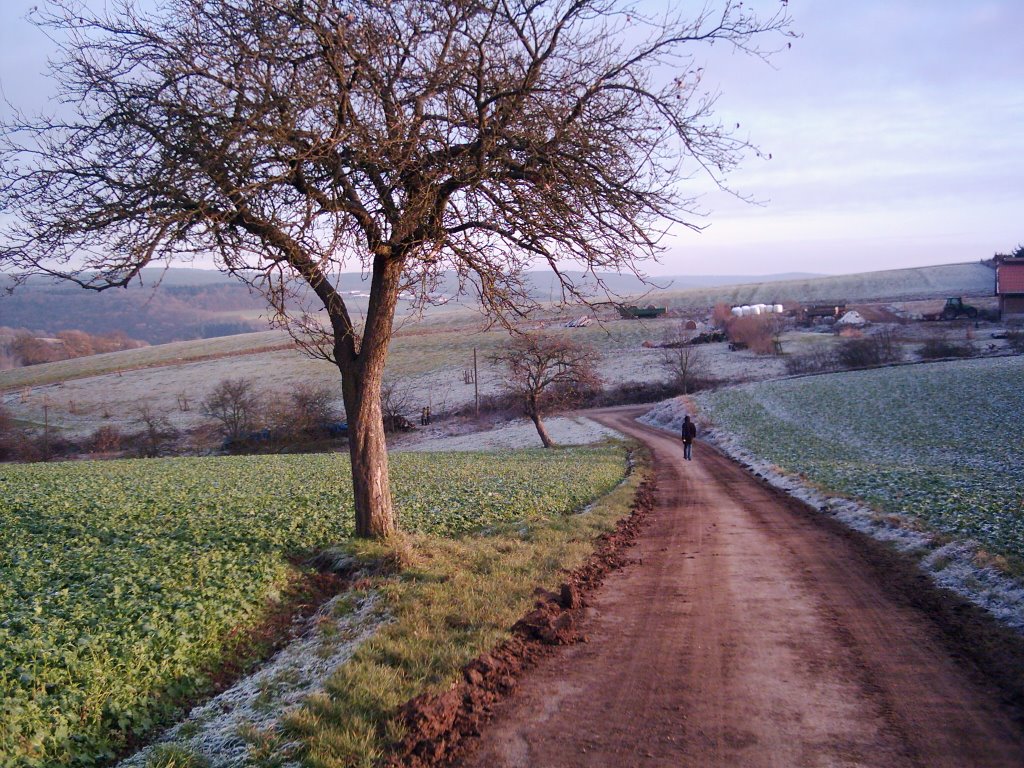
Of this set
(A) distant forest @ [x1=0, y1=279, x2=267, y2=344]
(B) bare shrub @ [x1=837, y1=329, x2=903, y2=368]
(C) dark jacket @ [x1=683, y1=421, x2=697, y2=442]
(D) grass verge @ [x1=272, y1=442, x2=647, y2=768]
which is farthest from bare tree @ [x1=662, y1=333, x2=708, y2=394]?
(A) distant forest @ [x1=0, y1=279, x2=267, y2=344]

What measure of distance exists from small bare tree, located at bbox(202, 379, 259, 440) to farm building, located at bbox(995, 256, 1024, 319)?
74817 millimetres

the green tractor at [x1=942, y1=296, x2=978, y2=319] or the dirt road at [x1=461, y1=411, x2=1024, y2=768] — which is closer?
the dirt road at [x1=461, y1=411, x2=1024, y2=768]

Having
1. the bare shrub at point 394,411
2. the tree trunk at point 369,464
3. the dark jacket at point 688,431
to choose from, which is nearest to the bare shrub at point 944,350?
the dark jacket at point 688,431

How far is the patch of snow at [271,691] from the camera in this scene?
5203 millimetres

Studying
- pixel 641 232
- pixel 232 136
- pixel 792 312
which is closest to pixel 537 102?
pixel 641 232

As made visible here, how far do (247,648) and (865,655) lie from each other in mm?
6102

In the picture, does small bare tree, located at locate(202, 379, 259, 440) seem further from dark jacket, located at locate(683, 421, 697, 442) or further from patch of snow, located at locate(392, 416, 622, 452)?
dark jacket, located at locate(683, 421, 697, 442)

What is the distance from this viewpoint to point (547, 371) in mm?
42750

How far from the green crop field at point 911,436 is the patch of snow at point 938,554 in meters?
0.46

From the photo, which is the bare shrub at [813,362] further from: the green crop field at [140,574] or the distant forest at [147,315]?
the distant forest at [147,315]

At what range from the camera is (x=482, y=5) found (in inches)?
345

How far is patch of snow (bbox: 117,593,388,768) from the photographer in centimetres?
520

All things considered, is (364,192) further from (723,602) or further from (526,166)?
(723,602)

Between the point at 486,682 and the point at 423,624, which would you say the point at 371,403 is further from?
the point at 486,682
